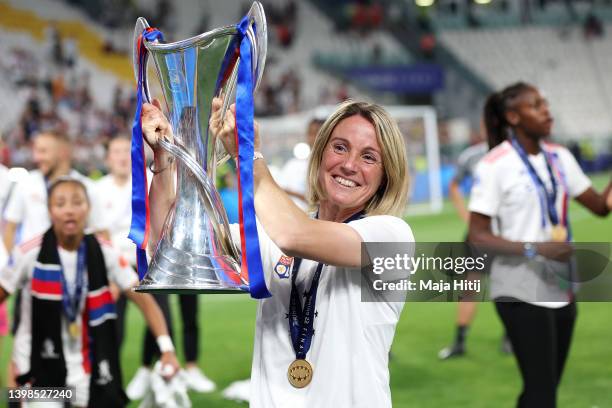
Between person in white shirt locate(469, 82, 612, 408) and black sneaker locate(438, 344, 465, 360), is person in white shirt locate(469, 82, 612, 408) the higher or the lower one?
the higher one

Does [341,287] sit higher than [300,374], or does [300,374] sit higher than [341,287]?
[341,287]

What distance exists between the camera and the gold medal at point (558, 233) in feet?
14.9

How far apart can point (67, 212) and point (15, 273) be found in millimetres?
401

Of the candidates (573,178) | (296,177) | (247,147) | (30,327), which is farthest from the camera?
(296,177)

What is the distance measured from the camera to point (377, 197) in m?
2.67

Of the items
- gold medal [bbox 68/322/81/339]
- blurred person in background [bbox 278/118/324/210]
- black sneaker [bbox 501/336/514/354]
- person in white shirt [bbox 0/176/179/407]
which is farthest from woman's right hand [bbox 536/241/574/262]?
black sneaker [bbox 501/336/514/354]

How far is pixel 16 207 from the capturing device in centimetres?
720

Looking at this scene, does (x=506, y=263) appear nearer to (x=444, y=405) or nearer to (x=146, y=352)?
(x=444, y=405)

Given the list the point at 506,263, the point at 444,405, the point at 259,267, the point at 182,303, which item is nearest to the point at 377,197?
the point at 259,267

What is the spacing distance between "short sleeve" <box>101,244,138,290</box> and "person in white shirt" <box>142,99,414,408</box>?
2.35 meters

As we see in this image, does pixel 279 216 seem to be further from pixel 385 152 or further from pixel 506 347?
pixel 506 347

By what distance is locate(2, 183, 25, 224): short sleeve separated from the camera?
7.16 metres

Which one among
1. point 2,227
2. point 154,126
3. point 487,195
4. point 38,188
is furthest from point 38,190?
point 154,126

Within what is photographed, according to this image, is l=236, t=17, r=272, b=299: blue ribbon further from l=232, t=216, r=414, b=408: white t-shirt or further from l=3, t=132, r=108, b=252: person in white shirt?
l=3, t=132, r=108, b=252: person in white shirt
